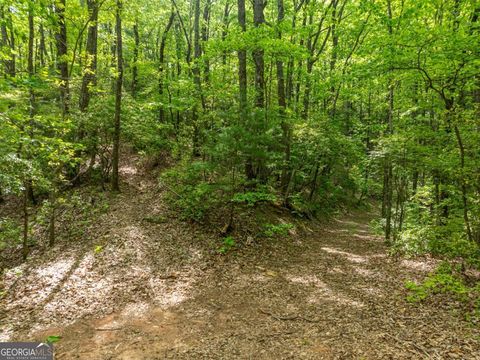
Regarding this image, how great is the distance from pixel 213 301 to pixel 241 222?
12.7 feet

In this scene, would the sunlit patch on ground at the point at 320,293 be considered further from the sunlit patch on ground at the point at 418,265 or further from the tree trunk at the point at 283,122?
the tree trunk at the point at 283,122

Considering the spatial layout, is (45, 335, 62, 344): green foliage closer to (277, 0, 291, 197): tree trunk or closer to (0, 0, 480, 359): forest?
(0, 0, 480, 359): forest

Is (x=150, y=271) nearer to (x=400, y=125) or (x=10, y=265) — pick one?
(x=10, y=265)

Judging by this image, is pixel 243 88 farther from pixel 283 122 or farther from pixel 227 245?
pixel 227 245

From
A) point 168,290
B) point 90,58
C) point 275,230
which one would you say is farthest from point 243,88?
point 168,290

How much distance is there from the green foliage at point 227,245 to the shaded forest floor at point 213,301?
0.79 ft

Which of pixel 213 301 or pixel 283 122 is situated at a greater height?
pixel 283 122

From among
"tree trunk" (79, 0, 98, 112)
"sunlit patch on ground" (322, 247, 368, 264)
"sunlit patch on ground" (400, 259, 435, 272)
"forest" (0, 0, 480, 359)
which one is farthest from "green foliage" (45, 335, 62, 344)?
"sunlit patch on ground" (400, 259, 435, 272)

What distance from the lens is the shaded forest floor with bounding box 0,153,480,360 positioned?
4.64 metres

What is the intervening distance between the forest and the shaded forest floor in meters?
0.04

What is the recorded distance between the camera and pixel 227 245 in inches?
346

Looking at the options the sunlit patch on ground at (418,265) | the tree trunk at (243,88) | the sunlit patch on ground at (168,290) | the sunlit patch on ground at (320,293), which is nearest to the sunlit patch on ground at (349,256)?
the sunlit patch on ground at (418,265)

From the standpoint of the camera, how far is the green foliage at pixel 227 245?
8539 mm

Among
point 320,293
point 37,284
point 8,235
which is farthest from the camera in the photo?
point 8,235
